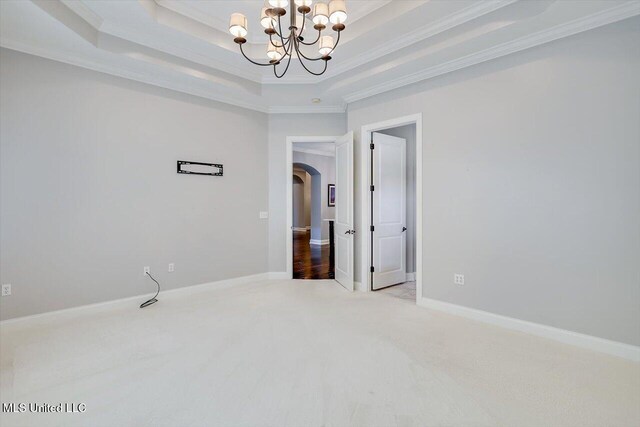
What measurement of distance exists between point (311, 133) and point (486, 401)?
4.14 meters

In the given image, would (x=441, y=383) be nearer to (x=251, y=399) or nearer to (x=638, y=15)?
(x=251, y=399)

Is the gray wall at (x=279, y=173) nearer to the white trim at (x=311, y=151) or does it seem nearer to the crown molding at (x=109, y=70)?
the crown molding at (x=109, y=70)

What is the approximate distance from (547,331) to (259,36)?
4305 millimetres

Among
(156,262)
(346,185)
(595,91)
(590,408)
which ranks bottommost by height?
(590,408)

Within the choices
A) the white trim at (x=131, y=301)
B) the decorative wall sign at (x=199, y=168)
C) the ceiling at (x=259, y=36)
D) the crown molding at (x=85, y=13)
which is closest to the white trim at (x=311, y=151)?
the decorative wall sign at (x=199, y=168)

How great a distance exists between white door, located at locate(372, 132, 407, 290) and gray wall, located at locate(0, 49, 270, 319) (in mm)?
2004

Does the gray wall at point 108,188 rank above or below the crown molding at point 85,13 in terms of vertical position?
below

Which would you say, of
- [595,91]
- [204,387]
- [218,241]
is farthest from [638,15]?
[218,241]

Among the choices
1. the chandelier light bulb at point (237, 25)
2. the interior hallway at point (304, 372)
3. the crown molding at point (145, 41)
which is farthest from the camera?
the crown molding at point (145, 41)

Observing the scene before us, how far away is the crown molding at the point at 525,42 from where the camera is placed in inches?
96.3

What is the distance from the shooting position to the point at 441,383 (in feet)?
7.00

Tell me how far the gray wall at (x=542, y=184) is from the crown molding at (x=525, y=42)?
2.7 inches

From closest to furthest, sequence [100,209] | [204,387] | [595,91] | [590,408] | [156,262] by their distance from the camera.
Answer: [590,408]
[204,387]
[595,91]
[100,209]
[156,262]

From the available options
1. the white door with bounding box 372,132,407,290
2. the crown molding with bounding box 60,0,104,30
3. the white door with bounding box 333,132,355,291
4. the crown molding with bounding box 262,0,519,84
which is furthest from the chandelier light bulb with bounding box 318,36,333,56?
the crown molding with bounding box 60,0,104,30
